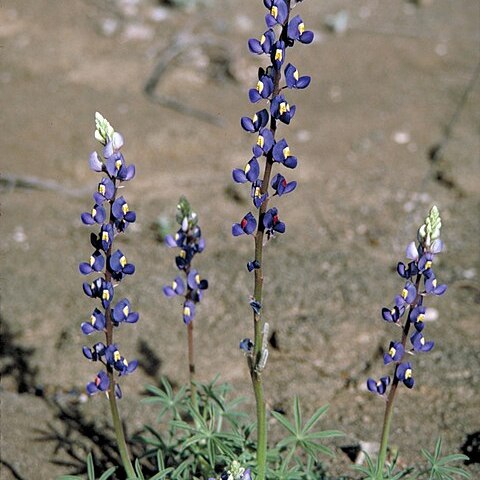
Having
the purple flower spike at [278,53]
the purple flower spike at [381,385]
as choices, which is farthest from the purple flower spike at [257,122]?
the purple flower spike at [381,385]

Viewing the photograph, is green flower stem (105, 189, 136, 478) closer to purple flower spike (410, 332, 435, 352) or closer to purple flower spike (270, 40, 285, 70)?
purple flower spike (270, 40, 285, 70)

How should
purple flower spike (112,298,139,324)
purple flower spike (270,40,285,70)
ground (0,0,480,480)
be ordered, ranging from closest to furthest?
purple flower spike (270,40,285,70)
purple flower spike (112,298,139,324)
ground (0,0,480,480)

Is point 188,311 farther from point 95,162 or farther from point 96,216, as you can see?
point 95,162

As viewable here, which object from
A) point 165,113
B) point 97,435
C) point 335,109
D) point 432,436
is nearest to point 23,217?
point 165,113

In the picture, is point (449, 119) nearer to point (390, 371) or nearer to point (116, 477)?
point (390, 371)

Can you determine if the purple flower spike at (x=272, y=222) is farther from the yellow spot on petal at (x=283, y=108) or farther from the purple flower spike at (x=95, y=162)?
the purple flower spike at (x=95, y=162)

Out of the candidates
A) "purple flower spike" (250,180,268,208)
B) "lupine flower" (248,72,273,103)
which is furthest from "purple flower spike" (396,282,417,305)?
"lupine flower" (248,72,273,103)
